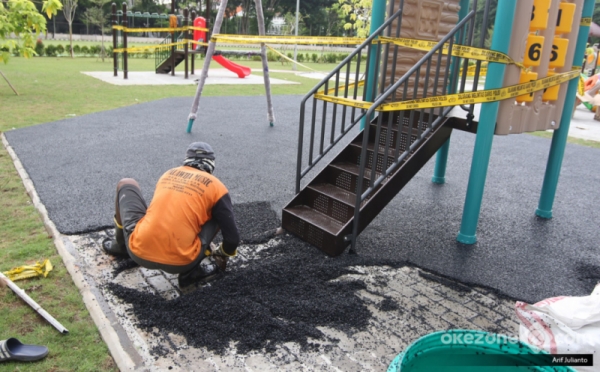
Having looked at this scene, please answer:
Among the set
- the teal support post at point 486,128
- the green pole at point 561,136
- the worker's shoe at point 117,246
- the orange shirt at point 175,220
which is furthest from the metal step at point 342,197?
the worker's shoe at point 117,246

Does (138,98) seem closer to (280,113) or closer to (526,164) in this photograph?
(280,113)

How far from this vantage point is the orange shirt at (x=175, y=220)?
3453 mm

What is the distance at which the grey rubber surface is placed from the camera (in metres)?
4.59

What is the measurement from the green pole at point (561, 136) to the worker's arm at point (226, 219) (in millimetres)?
4002

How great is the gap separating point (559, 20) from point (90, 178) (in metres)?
5.77

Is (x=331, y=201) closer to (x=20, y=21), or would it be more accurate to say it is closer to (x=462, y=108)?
(x=462, y=108)

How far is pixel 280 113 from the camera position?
12047 millimetres

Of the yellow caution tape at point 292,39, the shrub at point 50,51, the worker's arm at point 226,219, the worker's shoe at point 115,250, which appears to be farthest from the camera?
the shrub at point 50,51

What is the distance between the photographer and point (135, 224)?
373 centimetres

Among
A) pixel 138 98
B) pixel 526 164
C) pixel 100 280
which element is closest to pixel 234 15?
pixel 138 98

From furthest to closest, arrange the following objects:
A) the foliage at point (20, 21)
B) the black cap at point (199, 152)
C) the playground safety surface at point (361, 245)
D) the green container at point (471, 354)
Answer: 1. the foliage at point (20, 21)
2. the black cap at point (199, 152)
3. the playground safety surface at point (361, 245)
4. the green container at point (471, 354)

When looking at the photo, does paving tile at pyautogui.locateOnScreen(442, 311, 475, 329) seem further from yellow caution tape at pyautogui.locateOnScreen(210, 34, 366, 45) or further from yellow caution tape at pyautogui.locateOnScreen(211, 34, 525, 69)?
yellow caution tape at pyautogui.locateOnScreen(210, 34, 366, 45)

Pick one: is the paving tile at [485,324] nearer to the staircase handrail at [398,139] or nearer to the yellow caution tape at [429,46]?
the staircase handrail at [398,139]

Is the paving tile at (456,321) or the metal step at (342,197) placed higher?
the metal step at (342,197)
